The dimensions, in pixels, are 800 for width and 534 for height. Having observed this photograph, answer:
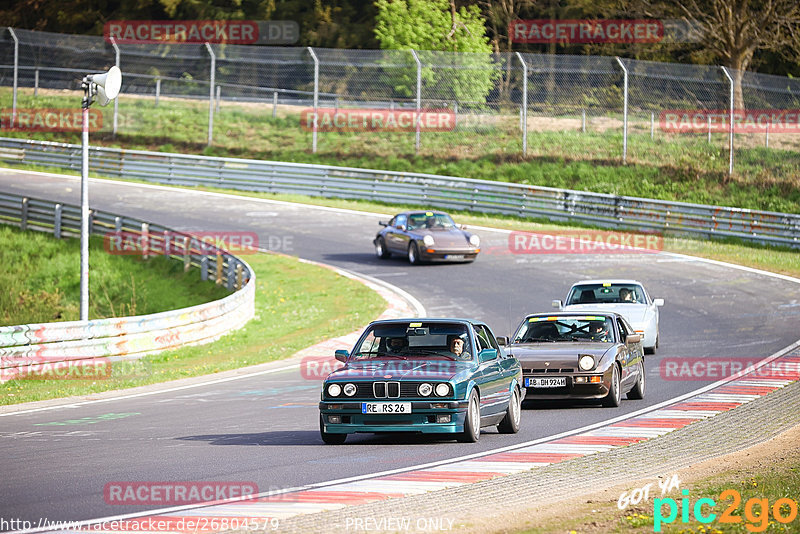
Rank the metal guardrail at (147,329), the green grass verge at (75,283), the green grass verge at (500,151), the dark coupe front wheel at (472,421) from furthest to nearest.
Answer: the green grass verge at (500,151) < the green grass verge at (75,283) < the metal guardrail at (147,329) < the dark coupe front wheel at (472,421)

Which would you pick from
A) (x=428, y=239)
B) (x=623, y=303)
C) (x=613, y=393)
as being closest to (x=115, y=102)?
(x=428, y=239)

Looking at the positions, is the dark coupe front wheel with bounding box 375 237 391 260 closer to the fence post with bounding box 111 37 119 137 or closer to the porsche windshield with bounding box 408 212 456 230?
the porsche windshield with bounding box 408 212 456 230

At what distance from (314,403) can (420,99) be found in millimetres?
27621

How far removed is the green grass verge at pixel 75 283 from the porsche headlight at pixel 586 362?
1560cm

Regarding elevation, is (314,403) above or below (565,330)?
below

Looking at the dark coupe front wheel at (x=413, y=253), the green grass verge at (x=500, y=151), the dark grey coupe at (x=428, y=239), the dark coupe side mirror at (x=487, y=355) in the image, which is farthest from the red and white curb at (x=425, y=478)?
the green grass verge at (x=500, y=151)

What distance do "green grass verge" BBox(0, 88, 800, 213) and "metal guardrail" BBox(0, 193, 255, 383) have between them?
1507cm

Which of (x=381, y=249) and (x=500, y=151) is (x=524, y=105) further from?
(x=381, y=249)

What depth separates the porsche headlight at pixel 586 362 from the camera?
14.4m

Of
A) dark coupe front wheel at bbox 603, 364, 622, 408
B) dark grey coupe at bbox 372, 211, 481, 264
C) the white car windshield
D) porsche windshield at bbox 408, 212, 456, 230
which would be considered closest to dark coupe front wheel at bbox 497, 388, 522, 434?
dark coupe front wheel at bbox 603, 364, 622, 408

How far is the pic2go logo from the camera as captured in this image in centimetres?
736

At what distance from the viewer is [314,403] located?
15.2 metres

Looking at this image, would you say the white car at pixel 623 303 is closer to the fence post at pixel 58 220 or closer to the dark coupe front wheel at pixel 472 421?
the dark coupe front wheel at pixel 472 421

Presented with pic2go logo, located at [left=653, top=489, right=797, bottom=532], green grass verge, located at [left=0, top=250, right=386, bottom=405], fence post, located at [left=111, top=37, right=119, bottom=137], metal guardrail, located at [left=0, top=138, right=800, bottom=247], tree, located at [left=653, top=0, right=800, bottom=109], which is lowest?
green grass verge, located at [left=0, top=250, right=386, bottom=405]
